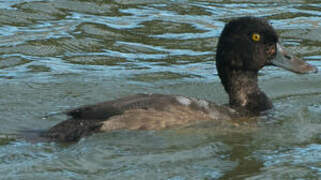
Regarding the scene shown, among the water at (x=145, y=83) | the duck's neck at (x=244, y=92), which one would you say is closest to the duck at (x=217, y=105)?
the duck's neck at (x=244, y=92)

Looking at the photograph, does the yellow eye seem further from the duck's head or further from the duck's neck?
the duck's neck

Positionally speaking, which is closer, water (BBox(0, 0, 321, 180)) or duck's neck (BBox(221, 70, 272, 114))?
water (BBox(0, 0, 321, 180))

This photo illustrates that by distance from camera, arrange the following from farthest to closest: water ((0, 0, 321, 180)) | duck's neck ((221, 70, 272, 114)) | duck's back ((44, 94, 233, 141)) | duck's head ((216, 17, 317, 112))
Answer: duck's neck ((221, 70, 272, 114)), duck's head ((216, 17, 317, 112)), duck's back ((44, 94, 233, 141)), water ((0, 0, 321, 180))

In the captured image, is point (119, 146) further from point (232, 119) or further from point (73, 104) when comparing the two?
point (73, 104)

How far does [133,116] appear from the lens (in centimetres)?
762

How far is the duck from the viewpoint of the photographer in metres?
7.59

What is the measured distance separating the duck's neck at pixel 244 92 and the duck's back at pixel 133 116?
2.80 ft

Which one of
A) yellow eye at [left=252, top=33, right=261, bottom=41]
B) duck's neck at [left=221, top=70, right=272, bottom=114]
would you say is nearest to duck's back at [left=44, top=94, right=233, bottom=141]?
duck's neck at [left=221, top=70, right=272, bottom=114]

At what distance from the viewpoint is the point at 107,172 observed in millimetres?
6742

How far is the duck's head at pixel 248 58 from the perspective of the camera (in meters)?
8.40

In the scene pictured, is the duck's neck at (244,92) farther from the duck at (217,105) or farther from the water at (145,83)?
the water at (145,83)

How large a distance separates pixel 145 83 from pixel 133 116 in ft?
8.49

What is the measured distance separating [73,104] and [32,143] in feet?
5.88

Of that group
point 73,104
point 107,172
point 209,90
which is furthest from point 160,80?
point 107,172
